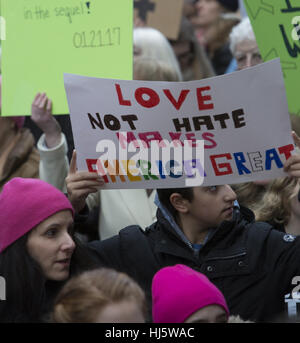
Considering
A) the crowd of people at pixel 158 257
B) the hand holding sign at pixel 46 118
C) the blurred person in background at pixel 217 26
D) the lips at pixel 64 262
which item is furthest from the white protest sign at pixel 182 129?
the blurred person in background at pixel 217 26

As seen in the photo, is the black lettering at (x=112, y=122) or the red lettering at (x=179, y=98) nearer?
the red lettering at (x=179, y=98)

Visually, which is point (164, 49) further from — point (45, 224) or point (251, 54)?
point (45, 224)

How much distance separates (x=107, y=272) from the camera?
9.21 feet

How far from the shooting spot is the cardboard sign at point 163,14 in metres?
5.84

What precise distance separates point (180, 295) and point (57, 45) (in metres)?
1.65

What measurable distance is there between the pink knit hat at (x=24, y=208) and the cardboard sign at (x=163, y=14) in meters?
2.72

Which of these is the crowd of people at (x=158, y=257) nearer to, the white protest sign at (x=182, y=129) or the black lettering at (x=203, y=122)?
the white protest sign at (x=182, y=129)

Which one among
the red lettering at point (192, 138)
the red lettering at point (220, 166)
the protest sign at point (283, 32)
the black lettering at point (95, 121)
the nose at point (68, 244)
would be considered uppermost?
the protest sign at point (283, 32)

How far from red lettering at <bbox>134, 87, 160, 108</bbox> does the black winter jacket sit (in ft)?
1.65

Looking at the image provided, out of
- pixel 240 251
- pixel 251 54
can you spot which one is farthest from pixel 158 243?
pixel 251 54

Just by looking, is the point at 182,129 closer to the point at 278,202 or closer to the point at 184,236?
the point at 184,236

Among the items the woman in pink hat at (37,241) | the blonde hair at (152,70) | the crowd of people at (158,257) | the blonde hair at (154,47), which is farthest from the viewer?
the blonde hair at (154,47)

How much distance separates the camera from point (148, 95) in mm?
3166

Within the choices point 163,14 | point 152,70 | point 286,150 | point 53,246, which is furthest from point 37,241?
point 163,14
